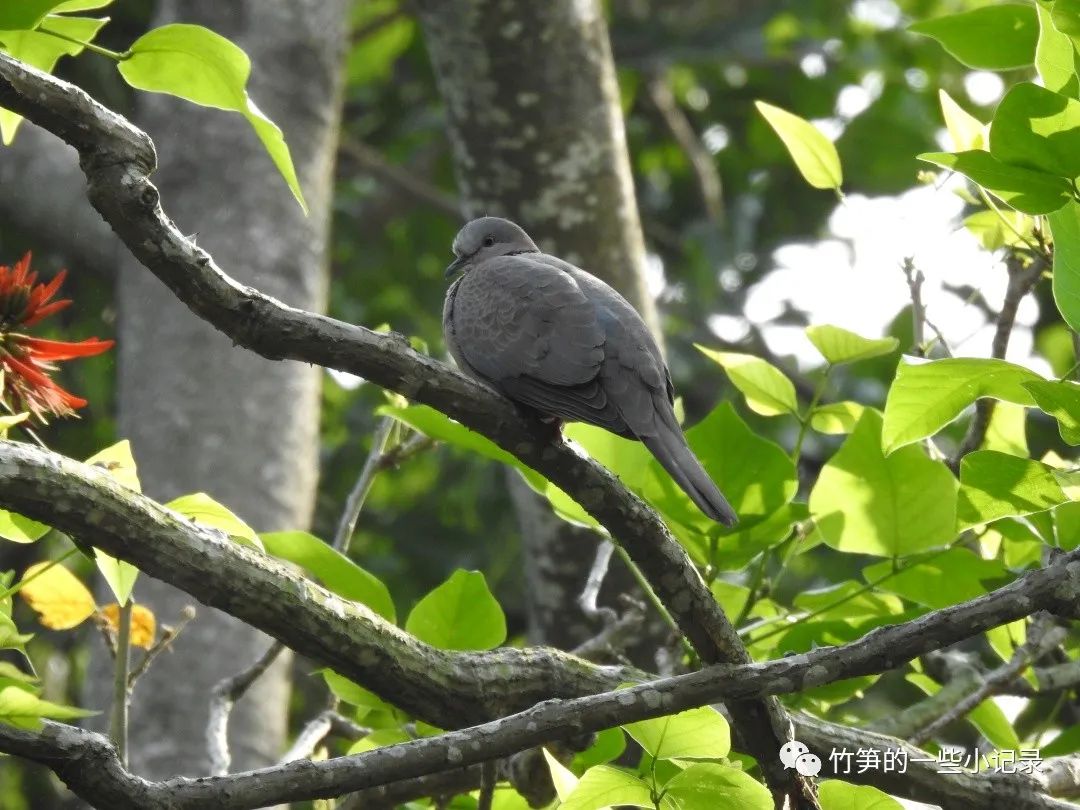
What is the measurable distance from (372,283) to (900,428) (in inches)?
226

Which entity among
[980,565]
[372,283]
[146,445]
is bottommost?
[980,565]

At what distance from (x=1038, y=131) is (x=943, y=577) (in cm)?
85

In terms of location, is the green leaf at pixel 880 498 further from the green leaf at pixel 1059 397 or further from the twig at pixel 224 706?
the twig at pixel 224 706

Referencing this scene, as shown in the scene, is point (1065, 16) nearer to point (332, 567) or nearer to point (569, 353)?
point (569, 353)

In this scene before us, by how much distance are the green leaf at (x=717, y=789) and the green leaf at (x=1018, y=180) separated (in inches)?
34.2

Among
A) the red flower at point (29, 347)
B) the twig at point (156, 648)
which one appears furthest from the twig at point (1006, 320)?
the red flower at point (29, 347)

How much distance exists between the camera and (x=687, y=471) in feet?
7.04

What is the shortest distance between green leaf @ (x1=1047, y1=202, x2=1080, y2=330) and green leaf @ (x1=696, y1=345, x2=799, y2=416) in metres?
0.66

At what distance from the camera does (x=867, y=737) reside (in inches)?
80.7

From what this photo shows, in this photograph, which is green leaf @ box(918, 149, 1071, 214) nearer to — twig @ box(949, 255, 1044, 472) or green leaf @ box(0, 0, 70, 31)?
twig @ box(949, 255, 1044, 472)

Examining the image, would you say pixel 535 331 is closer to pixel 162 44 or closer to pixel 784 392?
pixel 784 392

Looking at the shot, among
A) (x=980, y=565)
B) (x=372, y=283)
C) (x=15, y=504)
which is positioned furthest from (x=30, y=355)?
(x=372, y=283)

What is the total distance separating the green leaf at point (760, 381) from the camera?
233 cm

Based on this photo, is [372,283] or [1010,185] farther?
[372,283]
